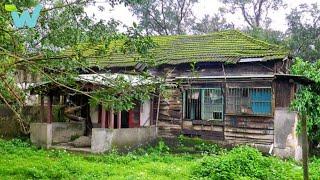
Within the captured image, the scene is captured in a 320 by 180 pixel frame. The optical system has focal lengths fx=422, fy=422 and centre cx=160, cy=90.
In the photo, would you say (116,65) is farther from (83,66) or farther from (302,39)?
(302,39)

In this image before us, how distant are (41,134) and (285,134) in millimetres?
9653

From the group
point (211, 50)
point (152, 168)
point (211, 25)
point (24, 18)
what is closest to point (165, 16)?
point (211, 25)

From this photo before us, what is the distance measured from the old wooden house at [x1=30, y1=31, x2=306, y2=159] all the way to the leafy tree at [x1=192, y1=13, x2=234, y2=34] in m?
17.9

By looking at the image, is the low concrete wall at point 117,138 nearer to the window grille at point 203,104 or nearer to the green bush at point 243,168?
the window grille at point 203,104

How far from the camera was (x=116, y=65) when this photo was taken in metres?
18.8

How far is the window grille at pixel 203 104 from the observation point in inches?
663

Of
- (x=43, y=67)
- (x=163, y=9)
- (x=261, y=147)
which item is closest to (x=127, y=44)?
(x=43, y=67)

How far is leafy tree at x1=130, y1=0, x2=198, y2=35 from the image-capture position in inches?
1333

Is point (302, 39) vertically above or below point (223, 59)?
above

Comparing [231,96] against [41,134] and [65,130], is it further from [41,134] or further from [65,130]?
[41,134]

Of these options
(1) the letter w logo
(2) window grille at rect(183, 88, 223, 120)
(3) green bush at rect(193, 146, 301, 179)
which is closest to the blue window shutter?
(2) window grille at rect(183, 88, 223, 120)

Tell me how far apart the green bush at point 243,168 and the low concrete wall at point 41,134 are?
26.0 ft

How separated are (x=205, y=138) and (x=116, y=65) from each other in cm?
516

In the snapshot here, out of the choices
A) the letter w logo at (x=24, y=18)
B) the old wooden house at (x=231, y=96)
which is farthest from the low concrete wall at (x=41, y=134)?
the letter w logo at (x=24, y=18)
